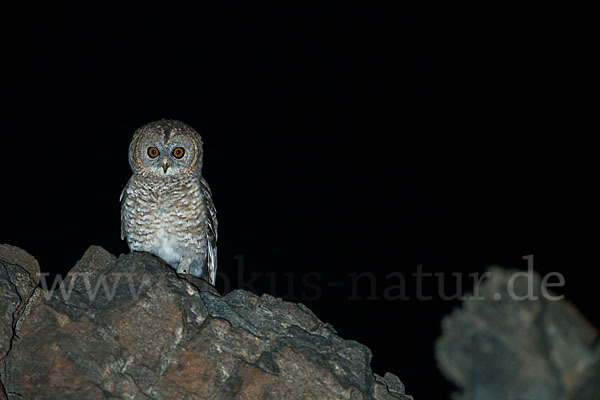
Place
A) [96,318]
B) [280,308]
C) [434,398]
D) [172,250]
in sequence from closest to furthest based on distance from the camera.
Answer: [96,318] → [280,308] → [172,250] → [434,398]

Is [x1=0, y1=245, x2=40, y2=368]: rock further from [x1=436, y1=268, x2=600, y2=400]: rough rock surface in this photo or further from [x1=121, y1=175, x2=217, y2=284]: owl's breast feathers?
[x1=436, y1=268, x2=600, y2=400]: rough rock surface

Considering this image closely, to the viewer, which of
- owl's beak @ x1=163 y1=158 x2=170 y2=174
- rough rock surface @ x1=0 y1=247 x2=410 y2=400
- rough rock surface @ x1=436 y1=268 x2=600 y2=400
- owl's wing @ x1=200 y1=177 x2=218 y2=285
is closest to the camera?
rough rock surface @ x1=0 y1=247 x2=410 y2=400

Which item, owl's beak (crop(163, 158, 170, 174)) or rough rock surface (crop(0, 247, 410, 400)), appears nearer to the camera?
rough rock surface (crop(0, 247, 410, 400))

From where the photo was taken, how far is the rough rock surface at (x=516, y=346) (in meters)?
10.6

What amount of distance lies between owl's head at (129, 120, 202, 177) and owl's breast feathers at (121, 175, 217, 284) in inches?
4.0

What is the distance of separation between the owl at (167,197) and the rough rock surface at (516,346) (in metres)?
7.21

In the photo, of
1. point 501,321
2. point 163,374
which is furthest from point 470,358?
point 163,374

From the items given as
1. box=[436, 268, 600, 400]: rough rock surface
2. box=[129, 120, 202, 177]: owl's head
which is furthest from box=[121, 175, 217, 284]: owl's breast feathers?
box=[436, 268, 600, 400]: rough rock surface

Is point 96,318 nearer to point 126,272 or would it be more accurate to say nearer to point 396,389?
point 126,272

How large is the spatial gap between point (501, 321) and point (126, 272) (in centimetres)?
906

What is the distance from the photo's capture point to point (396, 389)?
4.79 m

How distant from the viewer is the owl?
18.7 ft

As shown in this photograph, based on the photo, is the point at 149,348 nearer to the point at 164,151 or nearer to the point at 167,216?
the point at 167,216

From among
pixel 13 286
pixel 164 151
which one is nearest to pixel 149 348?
pixel 13 286
